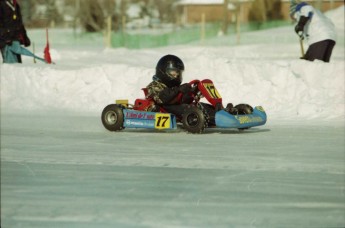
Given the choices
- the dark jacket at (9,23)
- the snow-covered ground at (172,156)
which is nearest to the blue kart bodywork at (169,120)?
the snow-covered ground at (172,156)

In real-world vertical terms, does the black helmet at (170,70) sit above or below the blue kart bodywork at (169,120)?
above

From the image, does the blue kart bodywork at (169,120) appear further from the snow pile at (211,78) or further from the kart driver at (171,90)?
the snow pile at (211,78)

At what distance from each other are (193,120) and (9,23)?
7.08 m

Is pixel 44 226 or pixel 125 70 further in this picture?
pixel 125 70

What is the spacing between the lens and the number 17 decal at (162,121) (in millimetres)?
10665

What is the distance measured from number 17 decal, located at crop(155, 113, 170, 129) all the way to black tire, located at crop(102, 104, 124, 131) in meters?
0.55

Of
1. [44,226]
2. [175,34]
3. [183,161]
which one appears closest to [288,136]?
[183,161]

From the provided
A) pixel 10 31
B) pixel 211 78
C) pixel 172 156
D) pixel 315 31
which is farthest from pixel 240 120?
pixel 10 31

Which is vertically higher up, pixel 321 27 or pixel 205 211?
pixel 321 27

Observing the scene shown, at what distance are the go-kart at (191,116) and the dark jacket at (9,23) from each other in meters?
5.93

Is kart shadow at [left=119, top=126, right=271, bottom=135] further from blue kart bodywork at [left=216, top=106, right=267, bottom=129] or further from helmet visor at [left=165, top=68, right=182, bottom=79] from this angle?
helmet visor at [left=165, top=68, right=182, bottom=79]

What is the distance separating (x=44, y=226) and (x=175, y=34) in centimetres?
3248

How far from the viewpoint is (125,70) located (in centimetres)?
1505

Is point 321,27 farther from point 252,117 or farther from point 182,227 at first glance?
point 182,227
